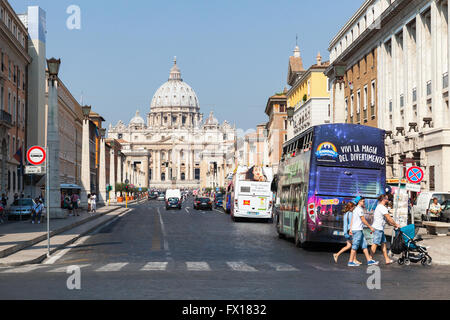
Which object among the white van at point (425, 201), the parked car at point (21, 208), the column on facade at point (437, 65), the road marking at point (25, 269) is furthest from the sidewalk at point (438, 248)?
the parked car at point (21, 208)

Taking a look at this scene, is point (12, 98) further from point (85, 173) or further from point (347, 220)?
point (347, 220)

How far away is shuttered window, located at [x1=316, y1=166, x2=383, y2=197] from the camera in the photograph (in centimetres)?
2225

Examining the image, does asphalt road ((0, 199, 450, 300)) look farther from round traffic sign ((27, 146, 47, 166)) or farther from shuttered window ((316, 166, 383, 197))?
round traffic sign ((27, 146, 47, 166))

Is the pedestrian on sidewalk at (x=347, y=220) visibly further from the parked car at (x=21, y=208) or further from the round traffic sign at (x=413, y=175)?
the parked car at (x=21, y=208)

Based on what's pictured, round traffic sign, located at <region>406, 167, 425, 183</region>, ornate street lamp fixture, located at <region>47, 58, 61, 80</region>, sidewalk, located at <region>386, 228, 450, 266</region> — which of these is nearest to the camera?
sidewalk, located at <region>386, 228, 450, 266</region>

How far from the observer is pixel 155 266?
→ 17141 millimetres

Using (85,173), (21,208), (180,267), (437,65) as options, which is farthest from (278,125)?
(180,267)

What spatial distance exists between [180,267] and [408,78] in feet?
102

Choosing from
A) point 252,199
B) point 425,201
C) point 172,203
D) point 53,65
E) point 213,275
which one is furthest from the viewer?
point 172,203

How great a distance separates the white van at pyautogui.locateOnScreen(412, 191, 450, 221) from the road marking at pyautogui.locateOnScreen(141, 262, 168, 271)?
19010 millimetres

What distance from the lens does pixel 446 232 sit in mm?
29078

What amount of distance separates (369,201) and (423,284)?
8.44m

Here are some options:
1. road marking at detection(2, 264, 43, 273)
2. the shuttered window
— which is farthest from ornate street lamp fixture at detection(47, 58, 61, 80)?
road marking at detection(2, 264, 43, 273)
